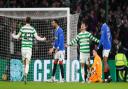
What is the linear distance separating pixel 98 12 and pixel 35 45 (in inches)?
173

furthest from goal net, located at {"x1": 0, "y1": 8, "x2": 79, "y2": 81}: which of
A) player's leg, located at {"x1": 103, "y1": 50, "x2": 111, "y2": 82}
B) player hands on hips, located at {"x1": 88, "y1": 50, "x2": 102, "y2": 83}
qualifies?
player's leg, located at {"x1": 103, "y1": 50, "x2": 111, "y2": 82}

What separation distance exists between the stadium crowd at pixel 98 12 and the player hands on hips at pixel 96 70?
7.83 feet

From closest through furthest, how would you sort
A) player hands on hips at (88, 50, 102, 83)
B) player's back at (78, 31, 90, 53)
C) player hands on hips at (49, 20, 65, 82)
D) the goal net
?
1. player hands on hips at (49, 20, 65, 82)
2. player's back at (78, 31, 90, 53)
3. player hands on hips at (88, 50, 102, 83)
4. the goal net

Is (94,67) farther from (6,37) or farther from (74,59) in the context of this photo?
(6,37)

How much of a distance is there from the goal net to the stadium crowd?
2306mm

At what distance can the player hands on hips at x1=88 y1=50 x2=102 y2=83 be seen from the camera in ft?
82.5

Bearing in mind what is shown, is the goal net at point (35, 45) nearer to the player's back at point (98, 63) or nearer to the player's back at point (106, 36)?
the player's back at point (98, 63)

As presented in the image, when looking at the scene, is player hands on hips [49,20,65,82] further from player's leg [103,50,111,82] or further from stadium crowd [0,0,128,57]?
stadium crowd [0,0,128,57]

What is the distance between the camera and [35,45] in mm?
26844

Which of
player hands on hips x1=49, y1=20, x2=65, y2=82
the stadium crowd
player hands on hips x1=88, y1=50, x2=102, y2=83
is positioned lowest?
player hands on hips x1=88, y1=50, x2=102, y2=83

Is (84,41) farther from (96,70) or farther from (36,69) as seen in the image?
(36,69)

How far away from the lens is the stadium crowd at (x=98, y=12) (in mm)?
28406

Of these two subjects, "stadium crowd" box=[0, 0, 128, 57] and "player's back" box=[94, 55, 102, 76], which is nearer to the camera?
"player's back" box=[94, 55, 102, 76]

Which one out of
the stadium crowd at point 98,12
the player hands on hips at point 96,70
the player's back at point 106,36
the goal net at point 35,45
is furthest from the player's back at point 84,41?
the stadium crowd at point 98,12
